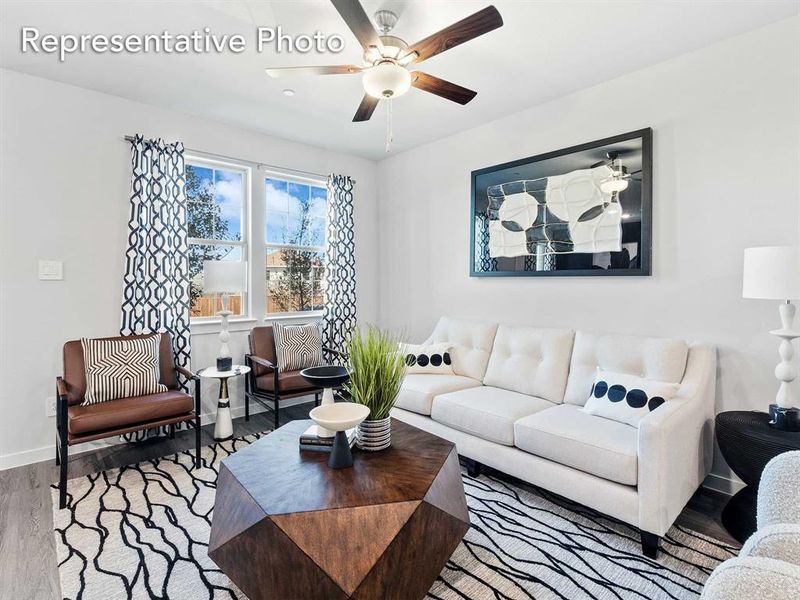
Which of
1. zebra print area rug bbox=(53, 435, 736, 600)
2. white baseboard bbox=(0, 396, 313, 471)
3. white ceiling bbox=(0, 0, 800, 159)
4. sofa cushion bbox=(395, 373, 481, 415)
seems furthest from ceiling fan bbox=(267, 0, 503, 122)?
white baseboard bbox=(0, 396, 313, 471)

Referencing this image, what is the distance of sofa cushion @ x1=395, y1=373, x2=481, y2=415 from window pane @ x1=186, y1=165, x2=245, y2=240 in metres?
2.21

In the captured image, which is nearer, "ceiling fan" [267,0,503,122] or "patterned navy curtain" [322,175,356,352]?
"ceiling fan" [267,0,503,122]

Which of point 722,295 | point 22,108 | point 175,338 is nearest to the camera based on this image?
point 722,295

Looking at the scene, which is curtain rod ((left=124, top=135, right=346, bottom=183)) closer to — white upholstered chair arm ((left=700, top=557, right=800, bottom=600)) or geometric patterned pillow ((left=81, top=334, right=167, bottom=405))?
geometric patterned pillow ((left=81, top=334, right=167, bottom=405))

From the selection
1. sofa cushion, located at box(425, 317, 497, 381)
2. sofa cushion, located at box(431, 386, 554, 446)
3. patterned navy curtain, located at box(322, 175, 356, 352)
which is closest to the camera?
sofa cushion, located at box(431, 386, 554, 446)

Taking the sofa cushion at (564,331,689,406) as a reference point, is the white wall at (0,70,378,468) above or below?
above

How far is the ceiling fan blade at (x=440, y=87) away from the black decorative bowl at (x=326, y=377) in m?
1.60

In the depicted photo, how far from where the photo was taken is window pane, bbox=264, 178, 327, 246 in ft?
13.8

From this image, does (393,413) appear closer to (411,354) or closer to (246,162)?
(411,354)

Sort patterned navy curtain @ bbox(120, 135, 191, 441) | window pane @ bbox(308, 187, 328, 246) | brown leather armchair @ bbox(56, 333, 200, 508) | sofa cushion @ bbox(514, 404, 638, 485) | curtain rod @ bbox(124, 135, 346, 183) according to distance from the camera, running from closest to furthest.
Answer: sofa cushion @ bbox(514, 404, 638, 485) < brown leather armchair @ bbox(56, 333, 200, 508) < patterned navy curtain @ bbox(120, 135, 191, 441) < curtain rod @ bbox(124, 135, 346, 183) < window pane @ bbox(308, 187, 328, 246)

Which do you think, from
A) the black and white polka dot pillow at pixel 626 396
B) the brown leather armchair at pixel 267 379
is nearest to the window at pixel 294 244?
the brown leather armchair at pixel 267 379

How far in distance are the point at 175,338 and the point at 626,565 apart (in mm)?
3371

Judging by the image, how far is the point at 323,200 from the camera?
4.62 m

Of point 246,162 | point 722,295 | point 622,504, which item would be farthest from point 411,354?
point 246,162
